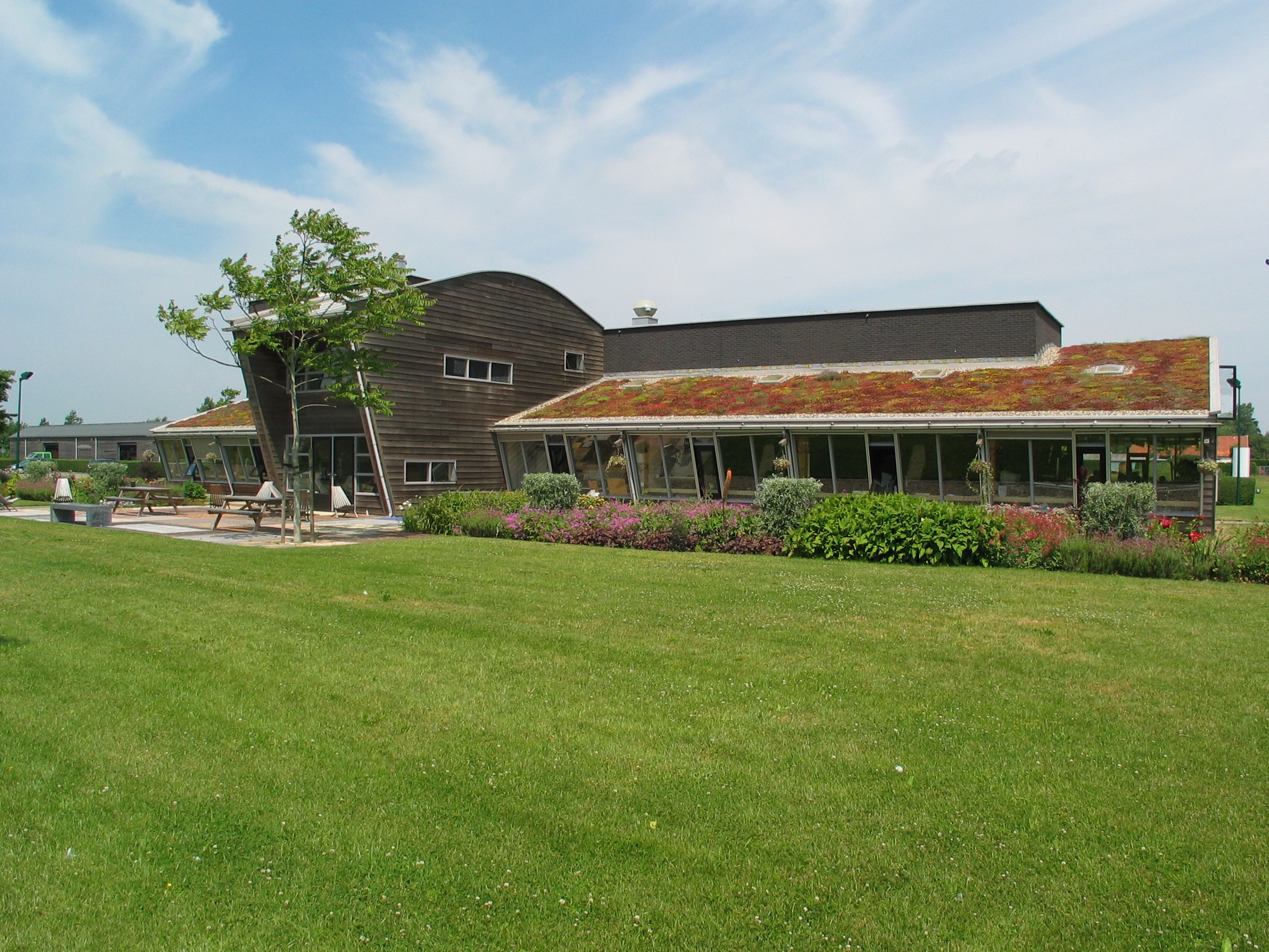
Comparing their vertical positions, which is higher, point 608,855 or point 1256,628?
point 608,855

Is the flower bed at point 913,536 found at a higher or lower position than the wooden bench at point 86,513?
lower

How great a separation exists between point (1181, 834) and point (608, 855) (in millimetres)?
3039

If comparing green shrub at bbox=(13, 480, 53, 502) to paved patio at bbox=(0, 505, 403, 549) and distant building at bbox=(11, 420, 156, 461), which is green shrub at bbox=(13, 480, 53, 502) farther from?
distant building at bbox=(11, 420, 156, 461)

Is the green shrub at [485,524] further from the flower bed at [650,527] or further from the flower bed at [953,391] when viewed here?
the flower bed at [953,391]

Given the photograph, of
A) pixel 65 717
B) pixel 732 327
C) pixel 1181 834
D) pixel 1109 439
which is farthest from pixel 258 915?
pixel 732 327

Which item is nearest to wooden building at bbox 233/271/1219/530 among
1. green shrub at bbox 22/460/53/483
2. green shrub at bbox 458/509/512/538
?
green shrub at bbox 458/509/512/538

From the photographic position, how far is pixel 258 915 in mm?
3875

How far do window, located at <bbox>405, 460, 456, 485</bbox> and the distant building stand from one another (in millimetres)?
42939

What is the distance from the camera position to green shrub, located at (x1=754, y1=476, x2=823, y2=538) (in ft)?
57.3

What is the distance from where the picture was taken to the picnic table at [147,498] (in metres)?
25.9

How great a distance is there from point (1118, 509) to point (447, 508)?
14.2m

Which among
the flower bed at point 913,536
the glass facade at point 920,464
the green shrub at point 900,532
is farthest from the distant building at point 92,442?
the green shrub at point 900,532

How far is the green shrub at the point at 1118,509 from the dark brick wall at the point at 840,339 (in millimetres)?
10136

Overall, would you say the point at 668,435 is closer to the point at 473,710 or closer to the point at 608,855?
the point at 473,710
